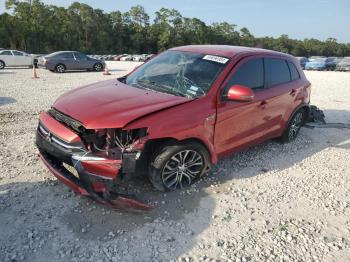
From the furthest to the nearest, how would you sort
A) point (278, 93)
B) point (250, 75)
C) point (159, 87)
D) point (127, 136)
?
point (278, 93)
point (250, 75)
point (159, 87)
point (127, 136)

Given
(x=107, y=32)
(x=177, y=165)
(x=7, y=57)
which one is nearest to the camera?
(x=177, y=165)

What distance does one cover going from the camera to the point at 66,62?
21266 millimetres

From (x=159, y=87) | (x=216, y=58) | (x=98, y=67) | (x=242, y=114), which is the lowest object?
(x=98, y=67)

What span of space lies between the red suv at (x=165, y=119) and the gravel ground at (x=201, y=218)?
0.36 meters

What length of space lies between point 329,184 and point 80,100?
384 centimetres

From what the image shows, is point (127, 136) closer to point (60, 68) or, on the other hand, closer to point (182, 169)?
point (182, 169)

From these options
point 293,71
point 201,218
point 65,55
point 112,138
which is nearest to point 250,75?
point 293,71

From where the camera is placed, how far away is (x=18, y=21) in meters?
55.4

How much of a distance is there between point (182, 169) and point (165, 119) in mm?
803

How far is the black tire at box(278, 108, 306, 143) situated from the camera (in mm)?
6836

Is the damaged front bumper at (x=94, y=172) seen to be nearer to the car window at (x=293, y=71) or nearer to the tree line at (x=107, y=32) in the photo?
the car window at (x=293, y=71)

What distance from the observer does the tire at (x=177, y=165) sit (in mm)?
4445

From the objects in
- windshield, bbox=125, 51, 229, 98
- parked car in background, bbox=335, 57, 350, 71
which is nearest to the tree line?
parked car in background, bbox=335, 57, 350, 71

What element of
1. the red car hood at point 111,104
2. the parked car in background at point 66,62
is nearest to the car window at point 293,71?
the red car hood at point 111,104
